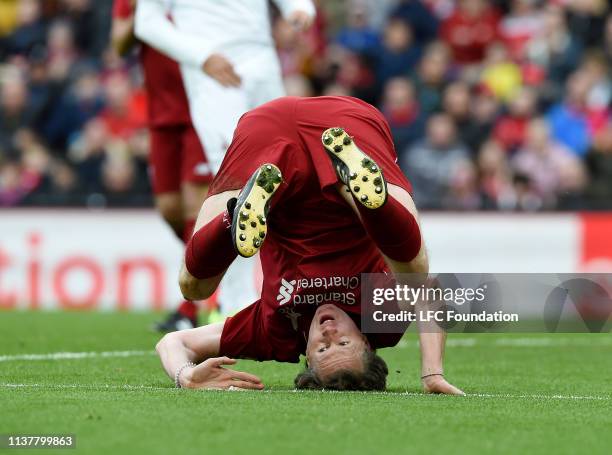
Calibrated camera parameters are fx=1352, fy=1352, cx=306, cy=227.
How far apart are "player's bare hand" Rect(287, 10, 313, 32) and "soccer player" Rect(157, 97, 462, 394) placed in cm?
166

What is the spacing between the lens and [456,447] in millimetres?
4223

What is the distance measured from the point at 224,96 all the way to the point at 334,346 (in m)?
2.97

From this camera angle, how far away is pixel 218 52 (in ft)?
26.7

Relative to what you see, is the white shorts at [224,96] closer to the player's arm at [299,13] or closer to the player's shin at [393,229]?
the player's arm at [299,13]

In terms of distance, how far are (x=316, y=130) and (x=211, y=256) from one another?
904mm

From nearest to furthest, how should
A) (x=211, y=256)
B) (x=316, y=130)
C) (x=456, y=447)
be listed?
(x=456, y=447), (x=211, y=256), (x=316, y=130)

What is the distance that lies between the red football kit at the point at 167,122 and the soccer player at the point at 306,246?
2634 mm

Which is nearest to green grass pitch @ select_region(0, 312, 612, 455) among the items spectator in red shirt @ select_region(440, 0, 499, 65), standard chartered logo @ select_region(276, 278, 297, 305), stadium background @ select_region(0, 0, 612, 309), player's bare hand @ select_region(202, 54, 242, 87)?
standard chartered logo @ select_region(276, 278, 297, 305)

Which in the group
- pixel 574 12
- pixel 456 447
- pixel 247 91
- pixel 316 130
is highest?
pixel 574 12

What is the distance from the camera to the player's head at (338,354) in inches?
221

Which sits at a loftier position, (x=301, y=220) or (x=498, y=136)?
(x=498, y=136)

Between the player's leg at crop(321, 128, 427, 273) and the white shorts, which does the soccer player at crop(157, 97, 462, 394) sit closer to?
the player's leg at crop(321, 128, 427, 273)

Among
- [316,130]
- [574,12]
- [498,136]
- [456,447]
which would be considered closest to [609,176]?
[498,136]

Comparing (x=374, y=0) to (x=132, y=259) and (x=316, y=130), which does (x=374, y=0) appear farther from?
(x=316, y=130)
